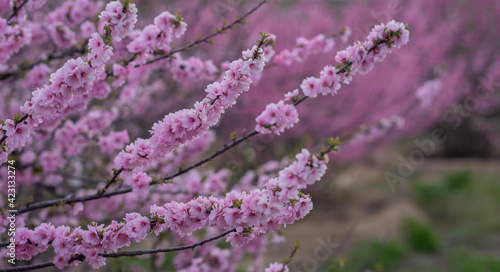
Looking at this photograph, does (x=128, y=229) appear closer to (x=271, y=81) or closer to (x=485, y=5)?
(x=271, y=81)

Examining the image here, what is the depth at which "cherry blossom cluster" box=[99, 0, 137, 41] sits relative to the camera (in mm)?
1668

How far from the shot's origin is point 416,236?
542cm

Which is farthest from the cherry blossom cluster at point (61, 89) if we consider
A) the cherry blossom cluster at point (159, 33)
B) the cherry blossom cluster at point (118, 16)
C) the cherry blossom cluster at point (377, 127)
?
the cherry blossom cluster at point (377, 127)

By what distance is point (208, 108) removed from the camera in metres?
1.65

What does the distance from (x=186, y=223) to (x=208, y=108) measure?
41cm

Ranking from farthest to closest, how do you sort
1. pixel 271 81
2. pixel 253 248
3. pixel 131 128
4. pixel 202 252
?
pixel 271 81 < pixel 131 128 < pixel 253 248 < pixel 202 252

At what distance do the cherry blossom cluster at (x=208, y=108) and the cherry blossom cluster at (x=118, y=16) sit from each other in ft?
1.20

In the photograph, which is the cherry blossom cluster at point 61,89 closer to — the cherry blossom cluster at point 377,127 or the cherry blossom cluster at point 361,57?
the cherry blossom cluster at point 361,57

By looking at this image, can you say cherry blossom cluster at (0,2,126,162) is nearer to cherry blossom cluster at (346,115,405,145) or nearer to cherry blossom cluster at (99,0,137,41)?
cherry blossom cluster at (99,0,137,41)

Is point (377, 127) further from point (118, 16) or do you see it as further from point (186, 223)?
point (118, 16)

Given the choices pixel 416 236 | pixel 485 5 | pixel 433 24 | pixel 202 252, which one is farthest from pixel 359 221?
pixel 485 5

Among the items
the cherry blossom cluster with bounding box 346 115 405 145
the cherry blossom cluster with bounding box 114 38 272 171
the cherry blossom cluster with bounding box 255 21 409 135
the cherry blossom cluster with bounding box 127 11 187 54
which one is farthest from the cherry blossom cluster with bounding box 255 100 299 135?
the cherry blossom cluster with bounding box 346 115 405 145

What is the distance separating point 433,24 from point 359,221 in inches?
180

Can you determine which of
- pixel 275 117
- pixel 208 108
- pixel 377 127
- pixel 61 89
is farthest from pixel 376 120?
pixel 61 89
